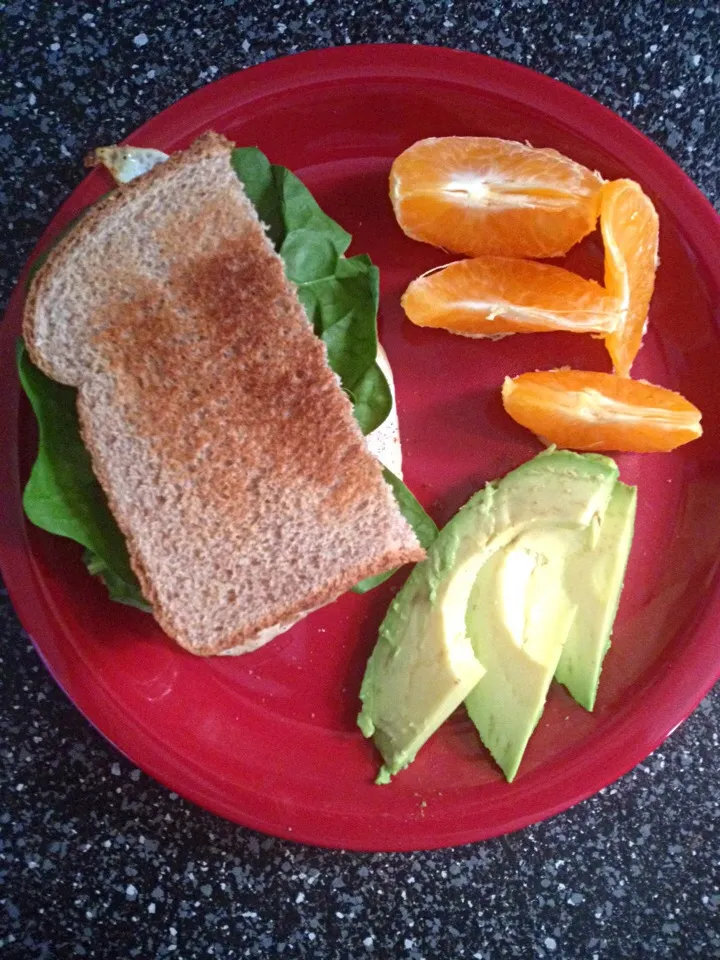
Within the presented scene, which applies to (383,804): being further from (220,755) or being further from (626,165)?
(626,165)

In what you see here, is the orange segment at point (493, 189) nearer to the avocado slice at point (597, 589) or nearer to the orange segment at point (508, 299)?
the orange segment at point (508, 299)

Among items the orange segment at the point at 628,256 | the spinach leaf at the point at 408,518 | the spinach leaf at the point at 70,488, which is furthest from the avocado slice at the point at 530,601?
the spinach leaf at the point at 70,488

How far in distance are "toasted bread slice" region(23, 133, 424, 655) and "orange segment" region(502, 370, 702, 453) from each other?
318 millimetres

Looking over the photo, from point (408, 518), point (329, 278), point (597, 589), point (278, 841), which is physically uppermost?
point (329, 278)

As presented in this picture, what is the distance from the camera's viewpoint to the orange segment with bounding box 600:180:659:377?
141 cm

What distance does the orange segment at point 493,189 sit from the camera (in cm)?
142

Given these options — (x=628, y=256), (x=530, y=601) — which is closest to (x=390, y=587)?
(x=530, y=601)

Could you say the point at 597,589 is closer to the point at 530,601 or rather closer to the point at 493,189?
the point at 530,601

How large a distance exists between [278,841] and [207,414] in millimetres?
809

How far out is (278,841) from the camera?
152 cm

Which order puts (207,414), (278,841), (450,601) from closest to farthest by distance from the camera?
(207,414), (450,601), (278,841)

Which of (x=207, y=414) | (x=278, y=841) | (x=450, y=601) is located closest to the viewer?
(x=207, y=414)

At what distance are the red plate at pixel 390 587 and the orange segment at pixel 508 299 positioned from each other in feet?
0.25

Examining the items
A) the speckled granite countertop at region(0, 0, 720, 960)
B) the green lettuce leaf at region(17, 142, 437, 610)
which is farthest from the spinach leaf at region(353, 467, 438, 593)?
the speckled granite countertop at region(0, 0, 720, 960)
